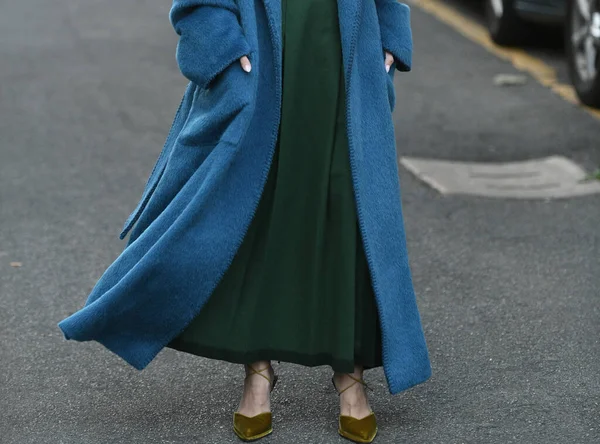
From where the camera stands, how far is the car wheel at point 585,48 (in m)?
8.56

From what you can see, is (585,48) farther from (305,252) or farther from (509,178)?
(305,252)

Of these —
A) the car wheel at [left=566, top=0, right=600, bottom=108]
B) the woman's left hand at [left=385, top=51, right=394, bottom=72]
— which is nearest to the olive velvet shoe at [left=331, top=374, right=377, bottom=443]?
Answer: the woman's left hand at [left=385, top=51, right=394, bottom=72]

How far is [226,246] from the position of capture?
3.82 m

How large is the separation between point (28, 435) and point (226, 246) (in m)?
0.90

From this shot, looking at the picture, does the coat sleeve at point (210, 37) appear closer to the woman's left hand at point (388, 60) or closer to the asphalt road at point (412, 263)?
the woman's left hand at point (388, 60)

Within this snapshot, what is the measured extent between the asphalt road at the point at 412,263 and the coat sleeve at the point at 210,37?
3.77ft

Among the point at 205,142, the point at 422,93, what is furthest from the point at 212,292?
the point at 422,93

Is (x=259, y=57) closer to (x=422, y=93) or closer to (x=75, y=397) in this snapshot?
(x=75, y=397)

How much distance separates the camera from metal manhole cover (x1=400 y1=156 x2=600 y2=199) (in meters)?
6.99

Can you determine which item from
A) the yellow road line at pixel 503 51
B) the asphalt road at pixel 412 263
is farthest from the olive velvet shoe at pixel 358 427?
the yellow road line at pixel 503 51

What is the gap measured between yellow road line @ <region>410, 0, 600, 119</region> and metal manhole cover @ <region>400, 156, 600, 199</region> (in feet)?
4.49

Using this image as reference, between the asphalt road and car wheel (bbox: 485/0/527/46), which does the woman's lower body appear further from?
car wheel (bbox: 485/0/527/46)

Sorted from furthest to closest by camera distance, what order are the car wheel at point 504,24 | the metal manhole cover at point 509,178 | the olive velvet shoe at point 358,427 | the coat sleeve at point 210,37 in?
the car wheel at point 504,24
the metal manhole cover at point 509,178
the olive velvet shoe at point 358,427
the coat sleeve at point 210,37

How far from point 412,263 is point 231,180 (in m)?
Result: 2.17
